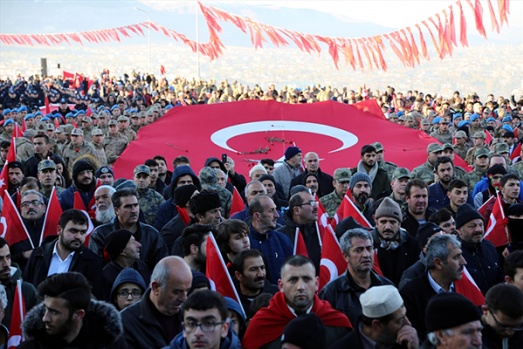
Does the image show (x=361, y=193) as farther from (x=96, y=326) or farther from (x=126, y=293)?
(x=96, y=326)

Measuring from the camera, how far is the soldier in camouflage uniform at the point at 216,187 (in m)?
10.0

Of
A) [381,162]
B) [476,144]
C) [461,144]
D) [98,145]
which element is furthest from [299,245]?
[98,145]

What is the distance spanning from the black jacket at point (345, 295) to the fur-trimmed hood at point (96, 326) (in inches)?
71.3

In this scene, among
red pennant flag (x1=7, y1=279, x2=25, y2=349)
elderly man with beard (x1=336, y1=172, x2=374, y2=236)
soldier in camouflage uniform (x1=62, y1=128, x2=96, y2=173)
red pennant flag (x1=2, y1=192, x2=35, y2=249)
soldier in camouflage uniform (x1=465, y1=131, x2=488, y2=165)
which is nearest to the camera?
red pennant flag (x1=7, y1=279, x2=25, y2=349)

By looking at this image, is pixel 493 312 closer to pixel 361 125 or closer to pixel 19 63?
pixel 361 125

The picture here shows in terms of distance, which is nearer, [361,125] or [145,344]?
[145,344]

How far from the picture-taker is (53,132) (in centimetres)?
1661

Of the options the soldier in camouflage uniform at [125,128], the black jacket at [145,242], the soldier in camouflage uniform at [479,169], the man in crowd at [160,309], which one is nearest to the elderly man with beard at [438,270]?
the man in crowd at [160,309]

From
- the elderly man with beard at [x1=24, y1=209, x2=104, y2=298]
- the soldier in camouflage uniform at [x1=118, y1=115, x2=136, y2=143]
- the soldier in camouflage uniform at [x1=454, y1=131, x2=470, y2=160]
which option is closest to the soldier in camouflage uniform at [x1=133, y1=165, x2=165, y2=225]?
the elderly man with beard at [x1=24, y1=209, x2=104, y2=298]

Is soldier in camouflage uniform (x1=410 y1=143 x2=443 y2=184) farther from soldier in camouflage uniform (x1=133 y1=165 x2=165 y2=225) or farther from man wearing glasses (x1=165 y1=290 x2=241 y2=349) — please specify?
man wearing glasses (x1=165 y1=290 x2=241 y2=349)


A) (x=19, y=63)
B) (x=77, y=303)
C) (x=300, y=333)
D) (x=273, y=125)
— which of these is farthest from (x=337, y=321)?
(x=19, y=63)

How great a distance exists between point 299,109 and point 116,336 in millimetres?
13037

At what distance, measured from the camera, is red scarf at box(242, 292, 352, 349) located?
5.39 m

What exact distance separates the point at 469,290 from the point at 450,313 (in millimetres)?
2082
